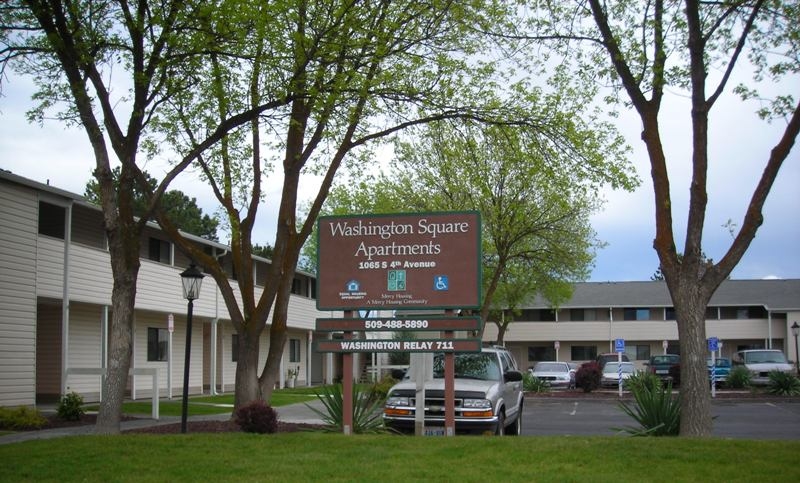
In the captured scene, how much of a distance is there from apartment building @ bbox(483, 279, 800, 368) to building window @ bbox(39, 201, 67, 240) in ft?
119

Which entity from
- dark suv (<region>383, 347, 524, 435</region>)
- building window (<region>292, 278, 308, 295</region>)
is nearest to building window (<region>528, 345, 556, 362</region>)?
building window (<region>292, 278, 308, 295</region>)

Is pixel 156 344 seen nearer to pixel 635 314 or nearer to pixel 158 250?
pixel 158 250

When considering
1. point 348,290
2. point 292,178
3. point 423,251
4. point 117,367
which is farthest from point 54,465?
point 292,178

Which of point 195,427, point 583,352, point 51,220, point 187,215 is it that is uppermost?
point 187,215

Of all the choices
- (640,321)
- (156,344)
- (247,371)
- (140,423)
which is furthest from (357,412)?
(640,321)

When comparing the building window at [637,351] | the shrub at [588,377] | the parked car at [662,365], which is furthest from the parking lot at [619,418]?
the building window at [637,351]

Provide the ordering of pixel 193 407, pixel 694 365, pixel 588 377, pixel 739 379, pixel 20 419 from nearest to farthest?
pixel 694 365
pixel 20 419
pixel 193 407
pixel 739 379
pixel 588 377

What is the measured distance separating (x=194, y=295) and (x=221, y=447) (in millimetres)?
6228

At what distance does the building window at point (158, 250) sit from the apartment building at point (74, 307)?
36 millimetres

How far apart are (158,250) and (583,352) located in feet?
125

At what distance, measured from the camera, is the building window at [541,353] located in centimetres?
6188

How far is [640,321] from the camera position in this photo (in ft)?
194

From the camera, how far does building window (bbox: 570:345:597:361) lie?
61.3m

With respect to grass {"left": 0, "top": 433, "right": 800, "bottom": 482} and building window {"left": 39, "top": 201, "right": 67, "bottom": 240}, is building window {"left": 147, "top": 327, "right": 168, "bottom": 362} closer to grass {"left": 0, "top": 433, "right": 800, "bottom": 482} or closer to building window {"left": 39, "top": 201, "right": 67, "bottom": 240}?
building window {"left": 39, "top": 201, "right": 67, "bottom": 240}
